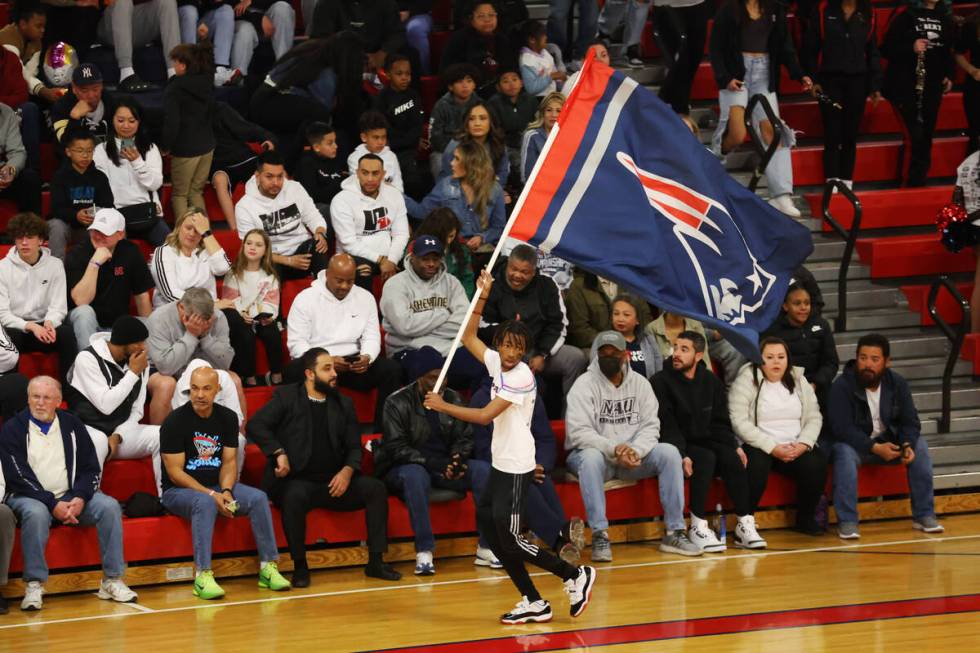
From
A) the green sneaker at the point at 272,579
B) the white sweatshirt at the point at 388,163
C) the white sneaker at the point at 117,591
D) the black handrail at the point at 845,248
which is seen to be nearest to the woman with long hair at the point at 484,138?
the white sweatshirt at the point at 388,163

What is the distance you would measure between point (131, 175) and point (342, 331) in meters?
2.12

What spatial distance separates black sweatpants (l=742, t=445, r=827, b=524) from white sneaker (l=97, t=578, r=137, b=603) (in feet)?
14.4

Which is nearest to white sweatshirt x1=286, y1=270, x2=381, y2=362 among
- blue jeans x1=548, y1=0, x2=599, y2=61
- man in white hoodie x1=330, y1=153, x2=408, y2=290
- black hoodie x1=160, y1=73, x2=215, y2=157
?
man in white hoodie x1=330, y1=153, x2=408, y2=290

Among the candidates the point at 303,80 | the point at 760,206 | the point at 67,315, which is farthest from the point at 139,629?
the point at 303,80

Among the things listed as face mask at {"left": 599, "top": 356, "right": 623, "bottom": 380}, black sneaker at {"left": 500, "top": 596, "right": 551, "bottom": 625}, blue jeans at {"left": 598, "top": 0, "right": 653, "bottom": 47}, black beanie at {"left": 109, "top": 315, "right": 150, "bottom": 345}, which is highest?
blue jeans at {"left": 598, "top": 0, "right": 653, "bottom": 47}

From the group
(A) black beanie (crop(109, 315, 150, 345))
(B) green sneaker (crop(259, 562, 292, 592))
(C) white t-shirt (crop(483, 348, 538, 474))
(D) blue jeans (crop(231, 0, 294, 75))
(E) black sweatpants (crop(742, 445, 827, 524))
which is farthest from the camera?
(D) blue jeans (crop(231, 0, 294, 75))

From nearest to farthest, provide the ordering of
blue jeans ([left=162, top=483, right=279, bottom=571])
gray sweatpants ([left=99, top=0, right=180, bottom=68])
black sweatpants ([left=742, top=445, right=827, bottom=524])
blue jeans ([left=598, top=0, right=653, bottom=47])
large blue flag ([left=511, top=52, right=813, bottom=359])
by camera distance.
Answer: large blue flag ([left=511, top=52, right=813, bottom=359]) → blue jeans ([left=162, top=483, right=279, bottom=571]) → black sweatpants ([left=742, top=445, right=827, bottom=524]) → gray sweatpants ([left=99, top=0, right=180, bottom=68]) → blue jeans ([left=598, top=0, right=653, bottom=47])

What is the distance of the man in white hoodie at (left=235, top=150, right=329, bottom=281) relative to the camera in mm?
11938

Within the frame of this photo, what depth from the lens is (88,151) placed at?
453 inches

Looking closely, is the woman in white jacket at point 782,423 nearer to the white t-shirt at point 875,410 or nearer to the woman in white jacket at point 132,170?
the white t-shirt at point 875,410

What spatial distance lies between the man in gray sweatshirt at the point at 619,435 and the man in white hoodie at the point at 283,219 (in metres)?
2.39

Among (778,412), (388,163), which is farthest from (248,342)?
(778,412)

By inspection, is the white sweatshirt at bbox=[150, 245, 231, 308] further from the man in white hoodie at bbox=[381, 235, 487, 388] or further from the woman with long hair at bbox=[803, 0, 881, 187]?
the woman with long hair at bbox=[803, 0, 881, 187]

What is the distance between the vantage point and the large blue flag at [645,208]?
8.52 meters
